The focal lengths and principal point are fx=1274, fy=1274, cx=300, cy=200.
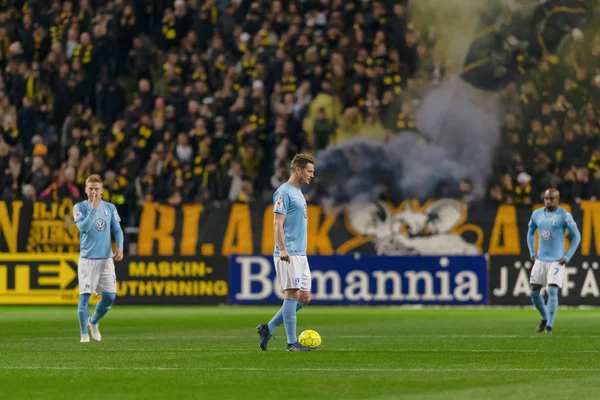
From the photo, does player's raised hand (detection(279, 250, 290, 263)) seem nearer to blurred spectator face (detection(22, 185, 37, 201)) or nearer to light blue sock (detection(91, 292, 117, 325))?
light blue sock (detection(91, 292, 117, 325))

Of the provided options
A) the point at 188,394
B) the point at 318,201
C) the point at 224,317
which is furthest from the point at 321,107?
the point at 188,394

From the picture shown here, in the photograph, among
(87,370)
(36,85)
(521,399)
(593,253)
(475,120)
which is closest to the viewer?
(521,399)

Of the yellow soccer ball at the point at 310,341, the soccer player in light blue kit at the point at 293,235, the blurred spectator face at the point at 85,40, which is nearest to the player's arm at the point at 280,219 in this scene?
the soccer player in light blue kit at the point at 293,235

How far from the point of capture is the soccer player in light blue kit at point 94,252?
16938 millimetres

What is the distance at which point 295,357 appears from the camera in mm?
13539

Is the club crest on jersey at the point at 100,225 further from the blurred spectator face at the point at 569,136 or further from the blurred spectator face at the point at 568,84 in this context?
the blurred spectator face at the point at 568,84

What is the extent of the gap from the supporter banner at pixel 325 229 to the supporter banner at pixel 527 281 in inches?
8.7

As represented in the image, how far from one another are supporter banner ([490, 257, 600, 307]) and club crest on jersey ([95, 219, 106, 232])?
12.3 metres

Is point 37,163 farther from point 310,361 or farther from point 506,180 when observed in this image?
point 310,361

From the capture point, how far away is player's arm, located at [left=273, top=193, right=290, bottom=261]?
13602 millimetres

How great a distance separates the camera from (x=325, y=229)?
2784 cm

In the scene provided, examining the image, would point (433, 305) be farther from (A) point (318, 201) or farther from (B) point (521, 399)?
(B) point (521, 399)

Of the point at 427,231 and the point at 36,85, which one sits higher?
the point at 36,85

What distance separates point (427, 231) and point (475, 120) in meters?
3.43
